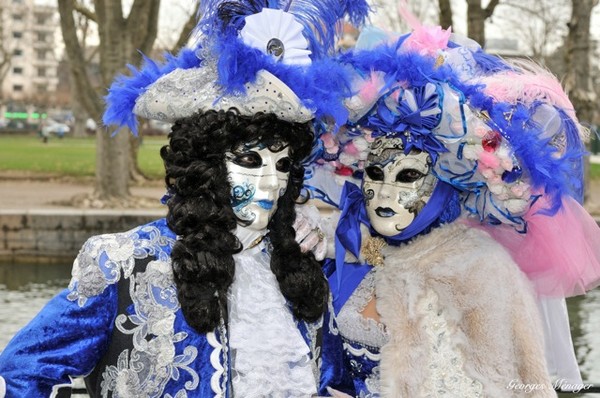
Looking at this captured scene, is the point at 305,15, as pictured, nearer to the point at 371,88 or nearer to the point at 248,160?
the point at 371,88

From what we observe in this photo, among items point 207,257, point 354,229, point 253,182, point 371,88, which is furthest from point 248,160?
point 354,229

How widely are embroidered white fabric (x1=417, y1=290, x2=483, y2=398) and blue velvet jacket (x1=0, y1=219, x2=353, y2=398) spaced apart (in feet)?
1.98

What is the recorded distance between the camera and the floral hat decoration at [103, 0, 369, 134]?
2.40 metres

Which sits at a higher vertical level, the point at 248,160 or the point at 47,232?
the point at 248,160

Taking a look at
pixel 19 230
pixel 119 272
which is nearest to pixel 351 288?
pixel 119 272

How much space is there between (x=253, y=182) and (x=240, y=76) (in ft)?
0.93

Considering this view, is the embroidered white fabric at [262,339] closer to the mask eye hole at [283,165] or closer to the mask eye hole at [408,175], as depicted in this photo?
the mask eye hole at [283,165]

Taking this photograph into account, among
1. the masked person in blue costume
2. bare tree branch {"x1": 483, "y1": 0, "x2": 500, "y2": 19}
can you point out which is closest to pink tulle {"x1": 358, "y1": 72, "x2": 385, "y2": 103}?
the masked person in blue costume

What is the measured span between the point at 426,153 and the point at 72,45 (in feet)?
35.8

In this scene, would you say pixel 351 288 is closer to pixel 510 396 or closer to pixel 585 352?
pixel 510 396

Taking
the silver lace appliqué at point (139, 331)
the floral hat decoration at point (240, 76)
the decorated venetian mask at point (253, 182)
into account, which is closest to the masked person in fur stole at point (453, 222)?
the floral hat decoration at point (240, 76)

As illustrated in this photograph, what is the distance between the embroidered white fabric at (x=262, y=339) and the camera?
7.98 ft

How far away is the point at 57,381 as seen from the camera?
2312 millimetres

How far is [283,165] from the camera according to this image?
2561 mm
